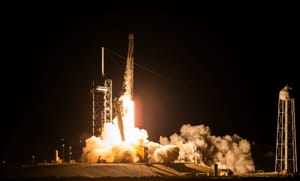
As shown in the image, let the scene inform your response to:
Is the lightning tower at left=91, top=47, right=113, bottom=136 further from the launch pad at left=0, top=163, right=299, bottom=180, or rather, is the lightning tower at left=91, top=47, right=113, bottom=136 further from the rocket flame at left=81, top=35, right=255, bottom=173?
the launch pad at left=0, top=163, right=299, bottom=180

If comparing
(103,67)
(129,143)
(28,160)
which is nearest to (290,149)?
(129,143)

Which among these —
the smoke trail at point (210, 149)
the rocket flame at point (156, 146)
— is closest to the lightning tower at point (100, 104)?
the rocket flame at point (156, 146)

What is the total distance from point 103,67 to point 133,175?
1762 cm

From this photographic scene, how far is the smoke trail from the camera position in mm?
81000

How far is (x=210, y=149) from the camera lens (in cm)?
8344

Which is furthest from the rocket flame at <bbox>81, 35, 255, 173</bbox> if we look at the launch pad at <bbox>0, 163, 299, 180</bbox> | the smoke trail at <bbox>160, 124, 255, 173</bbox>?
the launch pad at <bbox>0, 163, 299, 180</bbox>

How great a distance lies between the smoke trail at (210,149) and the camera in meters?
81.0

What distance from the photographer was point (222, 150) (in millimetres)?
83938

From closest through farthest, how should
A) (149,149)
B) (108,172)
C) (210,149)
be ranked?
1. (108,172)
2. (149,149)
3. (210,149)

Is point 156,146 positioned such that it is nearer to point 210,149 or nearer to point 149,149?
point 149,149

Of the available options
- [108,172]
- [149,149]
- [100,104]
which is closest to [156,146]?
[149,149]

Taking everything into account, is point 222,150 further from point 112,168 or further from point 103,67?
point 112,168

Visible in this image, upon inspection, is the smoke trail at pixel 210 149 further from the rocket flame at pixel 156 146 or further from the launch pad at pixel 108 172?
the launch pad at pixel 108 172

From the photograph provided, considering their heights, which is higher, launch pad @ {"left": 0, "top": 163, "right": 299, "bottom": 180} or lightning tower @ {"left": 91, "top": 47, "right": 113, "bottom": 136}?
lightning tower @ {"left": 91, "top": 47, "right": 113, "bottom": 136}
